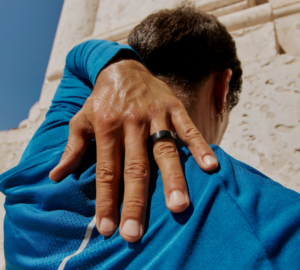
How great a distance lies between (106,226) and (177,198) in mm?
161

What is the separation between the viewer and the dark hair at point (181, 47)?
2.32ft

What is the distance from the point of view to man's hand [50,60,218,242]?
0.44 m

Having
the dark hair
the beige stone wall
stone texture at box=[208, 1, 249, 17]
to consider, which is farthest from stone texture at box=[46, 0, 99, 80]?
the dark hair

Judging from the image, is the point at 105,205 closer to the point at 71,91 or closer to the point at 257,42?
the point at 71,91

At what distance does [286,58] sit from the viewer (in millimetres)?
1252

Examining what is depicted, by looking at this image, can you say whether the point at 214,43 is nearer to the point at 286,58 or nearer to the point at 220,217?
the point at 220,217

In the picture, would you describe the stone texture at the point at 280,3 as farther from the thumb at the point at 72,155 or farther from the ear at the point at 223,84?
the thumb at the point at 72,155

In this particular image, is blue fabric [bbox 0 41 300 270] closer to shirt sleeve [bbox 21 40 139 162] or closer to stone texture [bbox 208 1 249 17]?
Result: shirt sleeve [bbox 21 40 139 162]

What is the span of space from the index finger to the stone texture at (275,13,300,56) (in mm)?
1200

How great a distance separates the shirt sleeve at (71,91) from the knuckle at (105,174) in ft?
0.74

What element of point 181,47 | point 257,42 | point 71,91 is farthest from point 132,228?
point 257,42

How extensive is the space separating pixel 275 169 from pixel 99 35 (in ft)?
6.39

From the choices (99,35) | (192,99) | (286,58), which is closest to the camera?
(192,99)

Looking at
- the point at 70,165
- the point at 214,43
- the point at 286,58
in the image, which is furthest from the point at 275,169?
the point at 70,165
